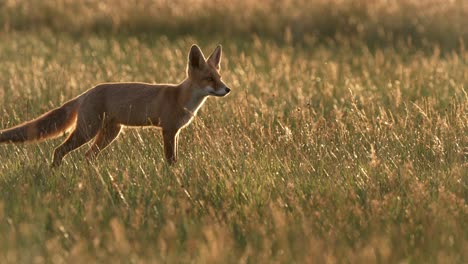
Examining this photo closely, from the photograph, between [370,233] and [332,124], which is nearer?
[370,233]

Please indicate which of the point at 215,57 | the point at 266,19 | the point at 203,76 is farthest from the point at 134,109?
the point at 266,19

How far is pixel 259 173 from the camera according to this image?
674 cm

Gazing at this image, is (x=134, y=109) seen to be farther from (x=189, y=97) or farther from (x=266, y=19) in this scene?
(x=266, y=19)

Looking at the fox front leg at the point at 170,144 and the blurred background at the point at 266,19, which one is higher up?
the fox front leg at the point at 170,144

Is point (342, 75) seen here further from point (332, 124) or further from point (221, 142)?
point (221, 142)

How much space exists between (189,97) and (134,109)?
0.51m

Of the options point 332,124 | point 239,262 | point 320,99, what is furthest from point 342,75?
point 239,262

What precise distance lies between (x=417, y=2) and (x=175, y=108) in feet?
40.5

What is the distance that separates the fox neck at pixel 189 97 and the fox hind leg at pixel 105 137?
0.72 meters

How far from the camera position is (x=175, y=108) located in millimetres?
8133

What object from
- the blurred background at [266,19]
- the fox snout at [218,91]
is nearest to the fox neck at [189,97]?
the fox snout at [218,91]

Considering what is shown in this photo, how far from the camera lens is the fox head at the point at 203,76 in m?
8.18

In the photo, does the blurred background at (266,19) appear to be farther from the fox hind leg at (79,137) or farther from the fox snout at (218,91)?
the fox hind leg at (79,137)

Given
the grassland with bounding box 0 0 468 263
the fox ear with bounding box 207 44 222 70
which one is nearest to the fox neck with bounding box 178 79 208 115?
the grassland with bounding box 0 0 468 263
